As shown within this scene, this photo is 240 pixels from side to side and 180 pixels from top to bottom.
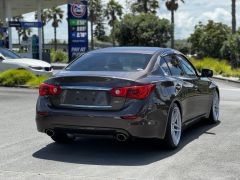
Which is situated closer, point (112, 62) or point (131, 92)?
point (131, 92)

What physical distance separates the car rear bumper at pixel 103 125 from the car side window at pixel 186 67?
6.38 ft

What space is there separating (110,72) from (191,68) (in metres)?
2.52

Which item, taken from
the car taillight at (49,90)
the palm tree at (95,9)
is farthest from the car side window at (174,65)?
the palm tree at (95,9)

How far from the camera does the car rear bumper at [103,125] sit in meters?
6.88

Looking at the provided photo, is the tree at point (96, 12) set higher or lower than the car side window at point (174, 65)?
higher

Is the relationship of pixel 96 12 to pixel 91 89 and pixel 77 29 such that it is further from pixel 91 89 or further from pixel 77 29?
pixel 91 89

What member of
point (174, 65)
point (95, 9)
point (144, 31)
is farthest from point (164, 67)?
point (95, 9)

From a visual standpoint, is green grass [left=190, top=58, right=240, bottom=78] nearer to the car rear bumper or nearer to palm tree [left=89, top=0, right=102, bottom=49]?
the car rear bumper

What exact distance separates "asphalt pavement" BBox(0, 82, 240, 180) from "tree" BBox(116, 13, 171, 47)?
165 feet

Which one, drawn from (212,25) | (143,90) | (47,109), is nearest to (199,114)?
(143,90)

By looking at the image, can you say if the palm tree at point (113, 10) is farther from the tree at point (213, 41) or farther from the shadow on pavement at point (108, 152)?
the shadow on pavement at point (108, 152)

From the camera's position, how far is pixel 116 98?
6.91 meters

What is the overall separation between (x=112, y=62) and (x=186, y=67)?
1.81 metres

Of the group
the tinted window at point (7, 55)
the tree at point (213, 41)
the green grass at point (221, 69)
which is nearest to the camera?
the tinted window at point (7, 55)
